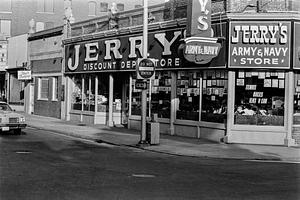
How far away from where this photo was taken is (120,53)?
2583 cm

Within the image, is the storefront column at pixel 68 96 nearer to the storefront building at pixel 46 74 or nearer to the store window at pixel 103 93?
the storefront building at pixel 46 74

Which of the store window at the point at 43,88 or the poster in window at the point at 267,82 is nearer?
the poster in window at the point at 267,82

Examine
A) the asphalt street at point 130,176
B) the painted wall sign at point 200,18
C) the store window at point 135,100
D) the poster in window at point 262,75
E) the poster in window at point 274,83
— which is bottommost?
the asphalt street at point 130,176

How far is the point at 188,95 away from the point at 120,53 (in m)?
5.55

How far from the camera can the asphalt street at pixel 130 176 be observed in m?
9.07

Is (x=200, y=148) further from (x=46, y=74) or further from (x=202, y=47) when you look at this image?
(x=46, y=74)

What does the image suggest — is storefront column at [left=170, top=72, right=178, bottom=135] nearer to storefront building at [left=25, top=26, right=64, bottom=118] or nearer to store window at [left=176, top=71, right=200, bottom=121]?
store window at [left=176, top=71, right=200, bottom=121]

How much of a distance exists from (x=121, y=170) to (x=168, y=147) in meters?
5.93

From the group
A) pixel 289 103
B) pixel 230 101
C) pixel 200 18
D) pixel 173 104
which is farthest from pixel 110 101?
pixel 289 103

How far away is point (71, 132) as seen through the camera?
2259 cm

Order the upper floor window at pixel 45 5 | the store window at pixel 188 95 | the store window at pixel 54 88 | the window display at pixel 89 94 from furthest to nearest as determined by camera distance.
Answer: the upper floor window at pixel 45 5, the store window at pixel 54 88, the window display at pixel 89 94, the store window at pixel 188 95

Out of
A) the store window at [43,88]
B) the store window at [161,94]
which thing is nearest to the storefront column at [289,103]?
the store window at [161,94]

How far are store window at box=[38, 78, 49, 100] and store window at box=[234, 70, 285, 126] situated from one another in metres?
18.6

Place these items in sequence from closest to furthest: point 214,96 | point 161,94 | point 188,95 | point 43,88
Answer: point 214,96
point 188,95
point 161,94
point 43,88
